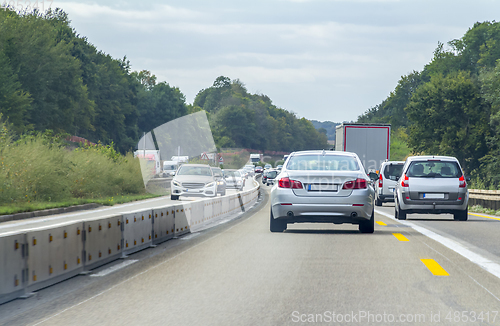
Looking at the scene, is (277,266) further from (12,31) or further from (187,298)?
(12,31)

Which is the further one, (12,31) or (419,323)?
(12,31)

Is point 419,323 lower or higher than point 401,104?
lower

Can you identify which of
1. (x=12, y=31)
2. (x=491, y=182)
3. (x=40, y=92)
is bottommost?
(x=491, y=182)

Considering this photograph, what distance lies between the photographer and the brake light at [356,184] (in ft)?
41.5

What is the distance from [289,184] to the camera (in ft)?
42.0

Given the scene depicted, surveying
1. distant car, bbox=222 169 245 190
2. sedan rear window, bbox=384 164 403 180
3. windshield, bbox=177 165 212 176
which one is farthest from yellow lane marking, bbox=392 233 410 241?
distant car, bbox=222 169 245 190

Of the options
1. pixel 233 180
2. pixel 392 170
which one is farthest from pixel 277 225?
pixel 233 180

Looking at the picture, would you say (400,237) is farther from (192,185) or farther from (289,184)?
(192,185)

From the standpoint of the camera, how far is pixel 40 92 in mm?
54406

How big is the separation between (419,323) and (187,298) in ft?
7.43

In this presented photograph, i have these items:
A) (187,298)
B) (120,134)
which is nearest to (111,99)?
(120,134)

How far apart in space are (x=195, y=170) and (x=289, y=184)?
18988 millimetres

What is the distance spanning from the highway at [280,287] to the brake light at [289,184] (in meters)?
1.34

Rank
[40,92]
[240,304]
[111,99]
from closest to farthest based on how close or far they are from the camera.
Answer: [240,304]
[40,92]
[111,99]
